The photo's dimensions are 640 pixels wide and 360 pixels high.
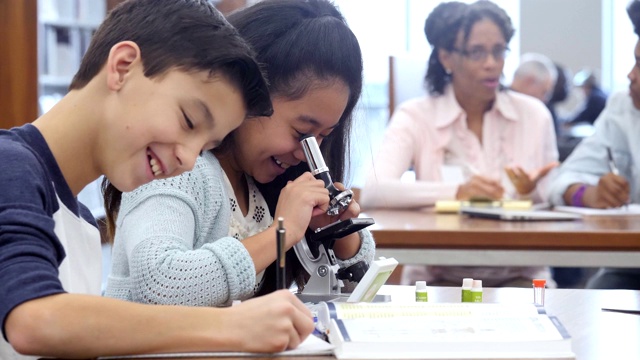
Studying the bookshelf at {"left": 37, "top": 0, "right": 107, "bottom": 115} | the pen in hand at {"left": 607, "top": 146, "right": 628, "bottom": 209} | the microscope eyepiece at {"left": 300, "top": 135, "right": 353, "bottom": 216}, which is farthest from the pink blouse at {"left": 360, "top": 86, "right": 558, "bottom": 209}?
the bookshelf at {"left": 37, "top": 0, "right": 107, "bottom": 115}

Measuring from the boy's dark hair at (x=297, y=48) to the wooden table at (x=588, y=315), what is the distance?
330mm

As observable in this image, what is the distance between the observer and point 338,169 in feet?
5.79

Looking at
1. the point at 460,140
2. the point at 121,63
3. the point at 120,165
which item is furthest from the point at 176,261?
the point at 460,140

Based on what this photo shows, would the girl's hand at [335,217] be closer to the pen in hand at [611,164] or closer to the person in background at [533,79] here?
the pen in hand at [611,164]

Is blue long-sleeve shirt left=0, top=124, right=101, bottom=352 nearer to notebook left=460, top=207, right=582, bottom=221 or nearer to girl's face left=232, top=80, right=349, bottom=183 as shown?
girl's face left=232, top=80, right=349, bottom=183

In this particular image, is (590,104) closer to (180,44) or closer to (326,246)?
(326,246)

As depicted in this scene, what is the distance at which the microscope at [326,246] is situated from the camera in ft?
4.58

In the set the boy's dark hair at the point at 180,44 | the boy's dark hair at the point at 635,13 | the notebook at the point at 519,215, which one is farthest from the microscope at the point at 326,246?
the boy's dark hair at the point at 635,13

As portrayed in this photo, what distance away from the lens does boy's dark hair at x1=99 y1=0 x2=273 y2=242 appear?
114 centimetres

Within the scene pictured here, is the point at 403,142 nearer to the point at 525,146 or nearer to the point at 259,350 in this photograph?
the point at 525,146

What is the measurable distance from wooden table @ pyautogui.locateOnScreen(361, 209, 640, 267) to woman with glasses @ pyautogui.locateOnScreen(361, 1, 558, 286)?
2.73 ft

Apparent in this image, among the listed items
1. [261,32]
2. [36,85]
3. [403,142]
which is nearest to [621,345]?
[261,32]

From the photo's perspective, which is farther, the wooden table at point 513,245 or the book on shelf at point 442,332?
the wooden table at point 513,245

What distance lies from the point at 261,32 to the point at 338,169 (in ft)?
1.08
